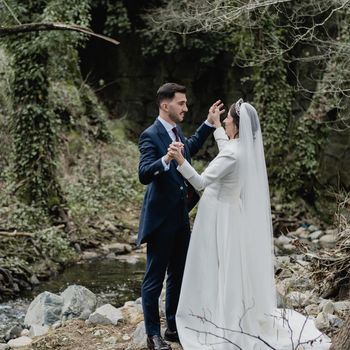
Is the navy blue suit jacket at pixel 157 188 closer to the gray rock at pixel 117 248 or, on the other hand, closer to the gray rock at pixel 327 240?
the gray rock at pixel 117 248

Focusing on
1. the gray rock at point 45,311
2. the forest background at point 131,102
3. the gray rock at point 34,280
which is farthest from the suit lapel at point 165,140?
the gray rock at point 34,280

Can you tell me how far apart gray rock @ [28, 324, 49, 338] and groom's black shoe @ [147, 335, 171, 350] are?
1.51 metres

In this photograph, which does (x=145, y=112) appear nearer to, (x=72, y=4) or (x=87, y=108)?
(x=87, y=108)

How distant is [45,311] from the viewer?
6.54m

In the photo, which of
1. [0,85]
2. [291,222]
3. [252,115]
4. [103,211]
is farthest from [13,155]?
[252,115]

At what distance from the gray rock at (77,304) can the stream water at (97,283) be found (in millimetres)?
691

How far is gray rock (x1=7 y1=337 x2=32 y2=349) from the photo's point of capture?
18.4 feet

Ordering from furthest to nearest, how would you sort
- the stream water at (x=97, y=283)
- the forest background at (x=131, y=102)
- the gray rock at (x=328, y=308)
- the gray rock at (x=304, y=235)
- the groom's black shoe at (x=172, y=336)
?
the gray rock at (x=304, y=235) → the forest background at (x=131, y=102) → the stream water at (x=97, y=283) → the gray rock at (x=328, y=308) → the groom's black shoe at (x=172, y=336)

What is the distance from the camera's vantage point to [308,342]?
4402mm

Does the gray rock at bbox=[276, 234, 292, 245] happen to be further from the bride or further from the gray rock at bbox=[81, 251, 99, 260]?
the bride

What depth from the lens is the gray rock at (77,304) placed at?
6392 millimetres

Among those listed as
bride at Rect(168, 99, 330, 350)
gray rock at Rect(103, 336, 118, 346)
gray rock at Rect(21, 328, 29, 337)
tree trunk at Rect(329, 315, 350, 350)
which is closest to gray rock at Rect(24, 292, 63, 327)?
gray rock at Rect(21, 328, 29, 337)

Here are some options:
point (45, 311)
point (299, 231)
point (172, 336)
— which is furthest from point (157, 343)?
point (299, 231)

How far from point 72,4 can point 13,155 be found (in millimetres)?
2691
